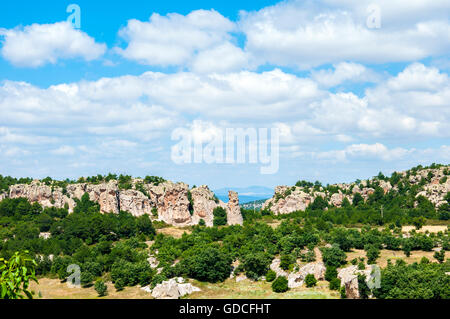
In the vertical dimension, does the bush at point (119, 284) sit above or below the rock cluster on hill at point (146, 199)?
below

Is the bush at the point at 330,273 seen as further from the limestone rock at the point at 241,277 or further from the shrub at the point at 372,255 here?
the limestone rock at the point at 241,277

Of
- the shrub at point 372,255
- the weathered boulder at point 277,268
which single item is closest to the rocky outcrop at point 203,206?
the weathered boulder at point 277,268

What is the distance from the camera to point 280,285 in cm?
4694

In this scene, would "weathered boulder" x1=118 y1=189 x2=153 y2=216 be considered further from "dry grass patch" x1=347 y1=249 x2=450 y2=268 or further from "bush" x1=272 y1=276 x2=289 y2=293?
"bush" x1=272 y1=276 x2=289 y2=293

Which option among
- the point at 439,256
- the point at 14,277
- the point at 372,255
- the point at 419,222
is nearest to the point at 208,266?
the point at 372,255

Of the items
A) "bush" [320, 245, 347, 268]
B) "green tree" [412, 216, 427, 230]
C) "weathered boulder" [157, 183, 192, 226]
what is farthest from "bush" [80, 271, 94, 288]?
"green tree" [412, 216, 427, 230]

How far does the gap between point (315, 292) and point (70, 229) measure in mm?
48079

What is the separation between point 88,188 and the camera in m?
104

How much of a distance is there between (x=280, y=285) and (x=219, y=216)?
45.2 m

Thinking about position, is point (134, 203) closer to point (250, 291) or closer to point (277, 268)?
point (277, 268)

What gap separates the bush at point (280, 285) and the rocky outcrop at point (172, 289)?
9.30m

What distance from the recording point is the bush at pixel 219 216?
89812mm

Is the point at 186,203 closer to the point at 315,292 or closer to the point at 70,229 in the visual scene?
the point at 70,229

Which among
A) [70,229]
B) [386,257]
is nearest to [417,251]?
[386,257]
